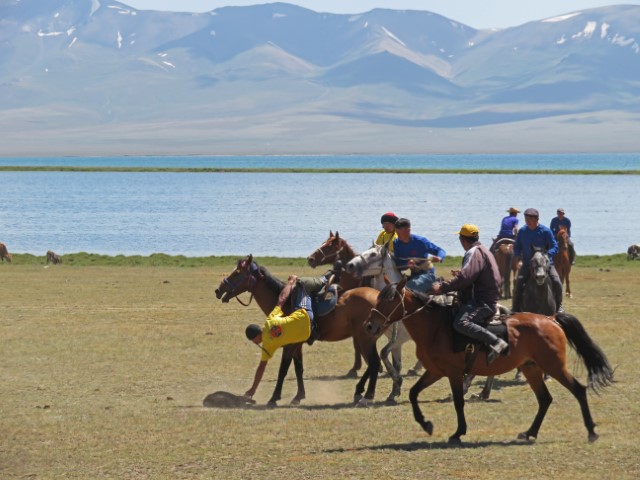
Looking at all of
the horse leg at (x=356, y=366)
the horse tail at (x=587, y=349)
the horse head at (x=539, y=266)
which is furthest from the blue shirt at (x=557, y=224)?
the horse tail at (x=587, y=349)

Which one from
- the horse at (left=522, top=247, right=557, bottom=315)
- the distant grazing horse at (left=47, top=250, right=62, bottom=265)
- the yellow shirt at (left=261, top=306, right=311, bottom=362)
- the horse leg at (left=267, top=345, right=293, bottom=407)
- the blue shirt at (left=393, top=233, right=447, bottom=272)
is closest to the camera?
the yellow shirt at (left=261, top=306, right=311, bottom=362)

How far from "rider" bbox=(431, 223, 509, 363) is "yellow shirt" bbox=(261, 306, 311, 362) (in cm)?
326

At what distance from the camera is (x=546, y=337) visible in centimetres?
1394

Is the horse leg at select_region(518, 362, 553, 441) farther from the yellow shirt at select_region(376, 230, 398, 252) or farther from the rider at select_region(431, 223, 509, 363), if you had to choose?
the yellow shirt at select_region(376, 230, 398, 252)

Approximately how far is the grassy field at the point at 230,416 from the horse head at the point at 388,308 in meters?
1.39

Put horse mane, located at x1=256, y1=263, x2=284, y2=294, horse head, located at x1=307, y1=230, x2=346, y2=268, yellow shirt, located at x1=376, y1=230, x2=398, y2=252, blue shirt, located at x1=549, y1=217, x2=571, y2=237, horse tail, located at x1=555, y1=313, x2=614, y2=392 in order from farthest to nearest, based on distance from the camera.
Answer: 1. blue shirt, located at x1=549, y1=217, x2=571, y2=237
2. horse head, located at x1=307, y1=230, x2=346, y2=268
3. yellow shirt, located at x1=376, y1=230, x2=398, y2=252
4. horse mane, located at x1=256, y1=263, x2=284, y2=294
5. horse tail, located at x1=555, y1=313, x2=614, y2=392

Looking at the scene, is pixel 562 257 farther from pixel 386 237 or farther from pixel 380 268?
pixel 380 268

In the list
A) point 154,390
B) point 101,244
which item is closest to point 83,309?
point 154,390

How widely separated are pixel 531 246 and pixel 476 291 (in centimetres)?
437

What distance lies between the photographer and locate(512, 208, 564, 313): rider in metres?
18.0

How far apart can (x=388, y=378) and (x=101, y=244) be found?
41.0m

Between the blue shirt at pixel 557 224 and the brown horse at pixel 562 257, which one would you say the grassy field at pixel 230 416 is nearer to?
the brown horse at pixel 562 257

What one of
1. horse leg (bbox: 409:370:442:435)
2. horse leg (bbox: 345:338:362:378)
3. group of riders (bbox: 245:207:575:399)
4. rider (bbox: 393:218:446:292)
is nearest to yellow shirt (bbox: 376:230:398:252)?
group of riders (bbox: 245:207:575:399)

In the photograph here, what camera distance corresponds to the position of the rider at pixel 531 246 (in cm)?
1798
